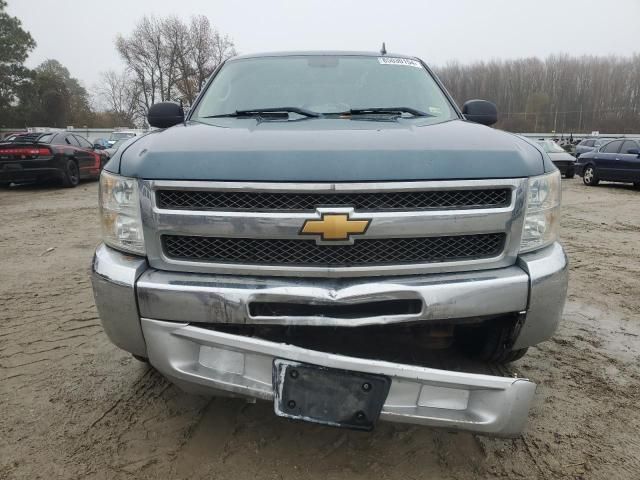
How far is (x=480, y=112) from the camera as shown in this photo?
10.9ft

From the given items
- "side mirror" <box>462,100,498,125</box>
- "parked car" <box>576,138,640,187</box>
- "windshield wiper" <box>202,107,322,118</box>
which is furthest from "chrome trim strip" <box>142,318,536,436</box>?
"parked car" <box>576,138,640,187</box>

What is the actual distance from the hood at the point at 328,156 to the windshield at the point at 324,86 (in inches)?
30.1

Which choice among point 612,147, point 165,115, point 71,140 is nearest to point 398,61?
point 165,115

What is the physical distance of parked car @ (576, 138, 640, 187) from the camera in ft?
44.8

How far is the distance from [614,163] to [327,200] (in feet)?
49.7

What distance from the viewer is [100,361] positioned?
3021mm

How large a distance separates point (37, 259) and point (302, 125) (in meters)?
4.62

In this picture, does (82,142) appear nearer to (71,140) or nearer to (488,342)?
(71,140)

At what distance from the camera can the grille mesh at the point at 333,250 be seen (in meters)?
1.87

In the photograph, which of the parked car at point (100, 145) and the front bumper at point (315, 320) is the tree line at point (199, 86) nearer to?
the parked car at point (100, 145)

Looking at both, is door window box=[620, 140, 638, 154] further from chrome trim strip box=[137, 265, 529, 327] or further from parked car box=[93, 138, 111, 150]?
parked car box=[93, 138, 111, 150]

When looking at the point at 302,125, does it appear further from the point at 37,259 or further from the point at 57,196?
the point at 57,196

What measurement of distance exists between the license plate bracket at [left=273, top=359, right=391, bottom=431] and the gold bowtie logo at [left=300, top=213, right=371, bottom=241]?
48cm

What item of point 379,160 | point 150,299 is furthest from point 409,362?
point 150,299
